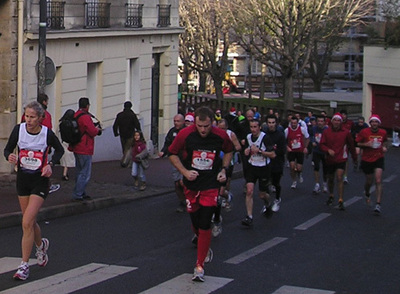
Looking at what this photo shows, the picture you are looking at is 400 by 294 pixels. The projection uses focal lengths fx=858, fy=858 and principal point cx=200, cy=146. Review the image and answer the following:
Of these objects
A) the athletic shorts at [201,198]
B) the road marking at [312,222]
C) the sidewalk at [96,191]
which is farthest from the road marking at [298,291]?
the sidewalk at [96,191]

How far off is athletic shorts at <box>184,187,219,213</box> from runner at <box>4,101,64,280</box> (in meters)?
1.51

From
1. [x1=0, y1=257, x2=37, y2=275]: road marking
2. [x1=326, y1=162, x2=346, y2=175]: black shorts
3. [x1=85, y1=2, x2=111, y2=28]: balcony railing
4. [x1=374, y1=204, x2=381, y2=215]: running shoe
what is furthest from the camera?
[x1=85, y1=2, x2=111, y2=28]: balcony railing

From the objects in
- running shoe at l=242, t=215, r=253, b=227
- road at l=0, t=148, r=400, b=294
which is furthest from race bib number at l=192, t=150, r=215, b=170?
running shoe at l=242, t=215, r=253, b=227

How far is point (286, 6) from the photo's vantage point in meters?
46.6

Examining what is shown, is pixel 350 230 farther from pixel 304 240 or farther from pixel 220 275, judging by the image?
pixel 220 275

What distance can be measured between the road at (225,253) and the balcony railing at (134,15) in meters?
11.2

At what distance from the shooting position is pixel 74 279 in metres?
8.87

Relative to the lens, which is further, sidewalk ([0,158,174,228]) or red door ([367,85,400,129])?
red door ([367,85,400,129])

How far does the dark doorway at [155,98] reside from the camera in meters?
29.3

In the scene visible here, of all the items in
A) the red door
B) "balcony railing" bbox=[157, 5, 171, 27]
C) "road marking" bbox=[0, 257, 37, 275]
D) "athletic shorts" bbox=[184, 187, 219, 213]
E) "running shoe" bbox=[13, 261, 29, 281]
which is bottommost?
the red door

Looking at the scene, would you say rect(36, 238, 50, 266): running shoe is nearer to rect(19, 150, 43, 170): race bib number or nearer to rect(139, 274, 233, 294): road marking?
rect(19, 150, 43, 170): race bib number

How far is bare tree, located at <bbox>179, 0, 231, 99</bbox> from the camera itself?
2143 inches

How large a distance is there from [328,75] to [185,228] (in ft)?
254

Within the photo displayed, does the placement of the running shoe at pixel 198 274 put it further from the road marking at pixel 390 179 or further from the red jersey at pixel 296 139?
the road marking at pixel 390 179
